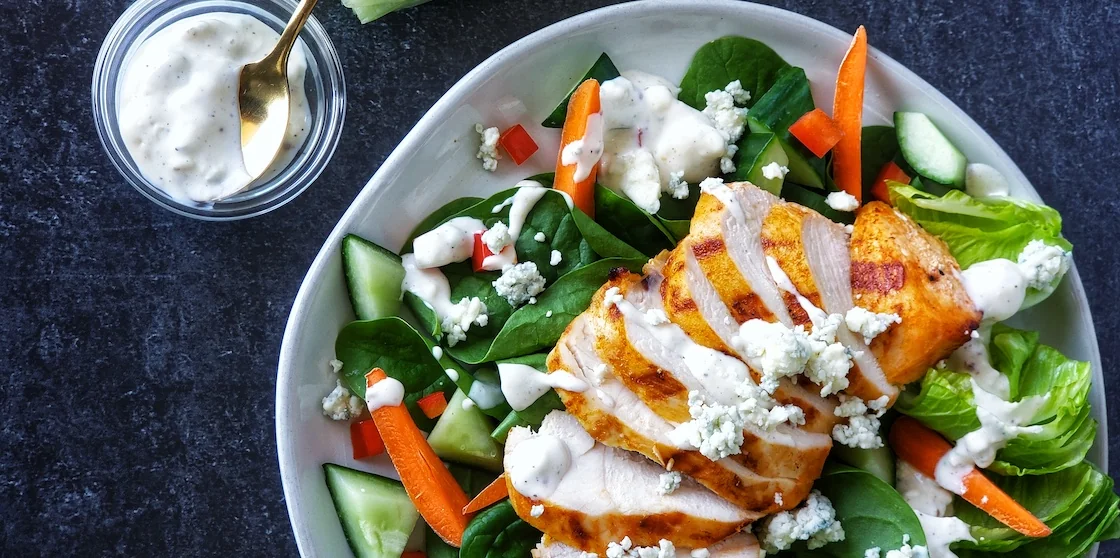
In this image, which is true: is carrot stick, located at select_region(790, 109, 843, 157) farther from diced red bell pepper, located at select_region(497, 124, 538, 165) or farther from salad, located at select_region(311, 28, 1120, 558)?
diced red bell pepper, located at select_region(497, 124, 538, 165)

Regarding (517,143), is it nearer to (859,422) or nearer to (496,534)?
(496,534)

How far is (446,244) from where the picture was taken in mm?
2777

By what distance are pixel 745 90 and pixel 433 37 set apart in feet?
3.81

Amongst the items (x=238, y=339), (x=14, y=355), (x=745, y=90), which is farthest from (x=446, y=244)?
(x=14, y=355)

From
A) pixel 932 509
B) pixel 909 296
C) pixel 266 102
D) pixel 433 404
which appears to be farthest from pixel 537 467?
pixel 266 102

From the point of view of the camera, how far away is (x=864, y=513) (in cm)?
269

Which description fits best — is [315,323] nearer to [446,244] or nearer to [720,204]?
[446,244]

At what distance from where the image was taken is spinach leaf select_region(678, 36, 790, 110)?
2.95m

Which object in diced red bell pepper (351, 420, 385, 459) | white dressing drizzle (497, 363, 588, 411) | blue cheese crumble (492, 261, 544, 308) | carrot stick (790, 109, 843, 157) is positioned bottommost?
diced red bell pepper (351, 420, 385, 459)

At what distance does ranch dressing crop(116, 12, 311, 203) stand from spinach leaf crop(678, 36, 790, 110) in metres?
1.48

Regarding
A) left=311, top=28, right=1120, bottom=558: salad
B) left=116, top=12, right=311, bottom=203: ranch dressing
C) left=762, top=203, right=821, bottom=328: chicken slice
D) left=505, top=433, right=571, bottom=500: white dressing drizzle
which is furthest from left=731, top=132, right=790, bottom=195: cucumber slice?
left=116, top=12, right=311, bottom=203: ranch dressing

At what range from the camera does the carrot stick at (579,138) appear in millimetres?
2797

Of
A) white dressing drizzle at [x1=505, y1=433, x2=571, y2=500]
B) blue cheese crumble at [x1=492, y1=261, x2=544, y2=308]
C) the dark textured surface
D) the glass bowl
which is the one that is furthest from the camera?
the dark textured surface

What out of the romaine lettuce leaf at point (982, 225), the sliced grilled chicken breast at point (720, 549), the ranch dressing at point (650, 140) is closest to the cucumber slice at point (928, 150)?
the romaine lettuce leaf at point (982, 225)
